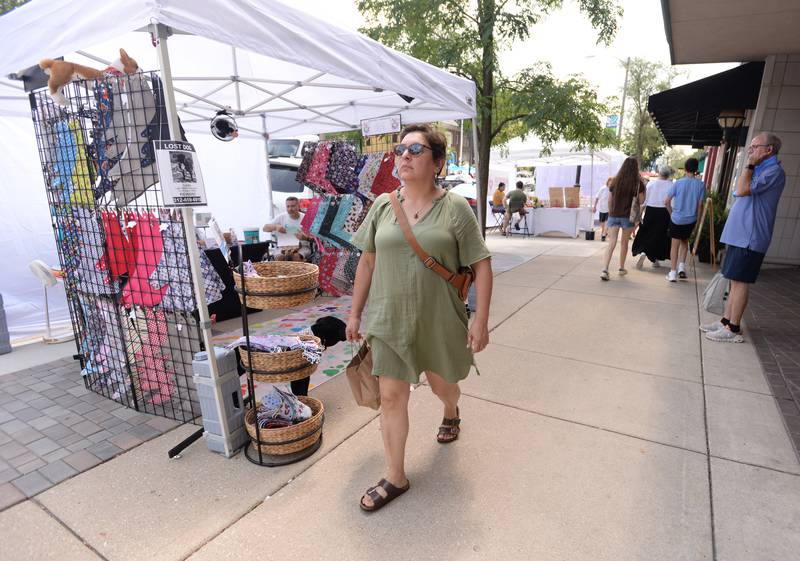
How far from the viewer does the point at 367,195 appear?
16.7ft

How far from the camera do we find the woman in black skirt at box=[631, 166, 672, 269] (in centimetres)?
758

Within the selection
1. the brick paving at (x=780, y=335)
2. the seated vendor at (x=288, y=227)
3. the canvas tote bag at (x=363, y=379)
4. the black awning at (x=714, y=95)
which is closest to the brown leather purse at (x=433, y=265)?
the canvas tote bag at (x=363, y=379)

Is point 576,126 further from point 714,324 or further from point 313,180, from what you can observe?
point 313,180

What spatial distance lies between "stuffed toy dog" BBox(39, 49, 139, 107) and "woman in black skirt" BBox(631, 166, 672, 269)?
778 cm

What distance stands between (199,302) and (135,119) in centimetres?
120

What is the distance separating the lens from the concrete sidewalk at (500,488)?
192 cm

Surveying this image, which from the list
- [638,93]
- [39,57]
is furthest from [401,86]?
[638,93]

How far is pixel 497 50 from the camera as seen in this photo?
8.39 m

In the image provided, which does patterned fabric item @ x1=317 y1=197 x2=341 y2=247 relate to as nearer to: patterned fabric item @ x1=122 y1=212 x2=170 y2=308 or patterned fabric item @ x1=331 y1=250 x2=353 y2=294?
patterned fabric item @ x1=331 y1=250 x2=353 y2=294

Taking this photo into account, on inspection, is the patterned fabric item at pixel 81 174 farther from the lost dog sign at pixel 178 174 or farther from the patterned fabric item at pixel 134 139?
the lost dog sign at pixel 178 174

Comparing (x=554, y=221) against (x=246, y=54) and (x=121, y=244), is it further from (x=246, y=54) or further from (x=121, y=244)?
(x=121, y=244)

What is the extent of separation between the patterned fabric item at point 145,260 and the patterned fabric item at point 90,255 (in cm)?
24

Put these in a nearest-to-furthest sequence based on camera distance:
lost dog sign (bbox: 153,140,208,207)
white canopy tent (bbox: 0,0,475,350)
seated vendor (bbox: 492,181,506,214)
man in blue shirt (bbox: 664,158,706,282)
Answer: lost dog sign (bbox: 153,140,208,207)
white canopy tent (bbox: 0,0,475,350)
man in blue shirt (bbox: 664,158,706,282)
seated vendor (bbox: 492,181,506,214)

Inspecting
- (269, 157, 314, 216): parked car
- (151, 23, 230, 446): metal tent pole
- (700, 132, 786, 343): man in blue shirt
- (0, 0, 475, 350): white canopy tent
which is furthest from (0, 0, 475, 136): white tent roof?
(700, 132, 786, 343): man in blue shirt
